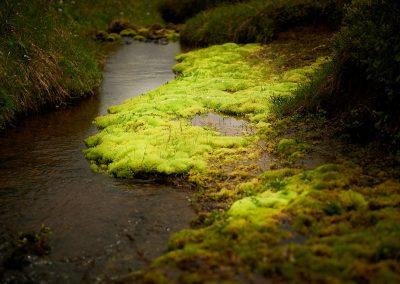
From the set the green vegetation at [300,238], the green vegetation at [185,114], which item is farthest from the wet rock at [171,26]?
the green vegetation at [300,238]

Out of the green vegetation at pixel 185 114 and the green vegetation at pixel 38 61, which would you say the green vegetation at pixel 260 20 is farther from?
the green vegetation at pixel 38 61

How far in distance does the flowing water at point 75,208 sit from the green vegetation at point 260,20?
12205 millimetres

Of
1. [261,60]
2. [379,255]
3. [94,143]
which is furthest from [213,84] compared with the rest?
[379,255]

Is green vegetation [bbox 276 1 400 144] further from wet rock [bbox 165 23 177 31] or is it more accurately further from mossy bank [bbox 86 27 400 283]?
wet rock [bbox 165 23 177 31]

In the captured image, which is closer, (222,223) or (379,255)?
(379,255)

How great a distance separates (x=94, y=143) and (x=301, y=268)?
24.1 feet

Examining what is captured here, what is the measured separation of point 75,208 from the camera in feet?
25.8

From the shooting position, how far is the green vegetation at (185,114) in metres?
9.62

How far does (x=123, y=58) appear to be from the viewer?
884 inches

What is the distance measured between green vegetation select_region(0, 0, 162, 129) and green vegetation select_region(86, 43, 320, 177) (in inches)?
81.5

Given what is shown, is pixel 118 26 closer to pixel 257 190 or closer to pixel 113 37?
pixel 113 37

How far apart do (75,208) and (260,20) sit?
16.9 meters

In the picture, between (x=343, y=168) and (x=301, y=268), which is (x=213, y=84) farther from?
(x=301, y=268)

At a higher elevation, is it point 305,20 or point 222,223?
point 305,20
